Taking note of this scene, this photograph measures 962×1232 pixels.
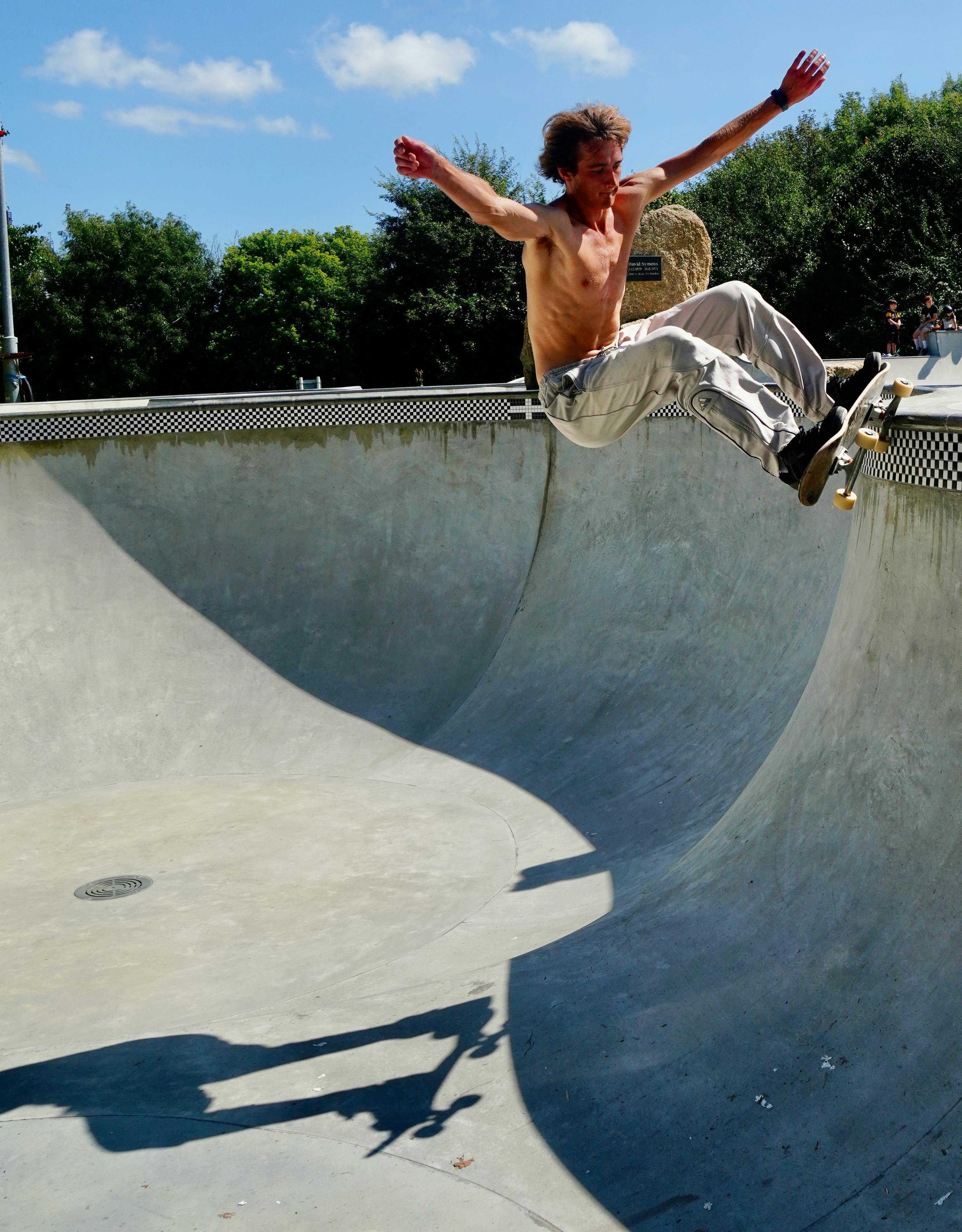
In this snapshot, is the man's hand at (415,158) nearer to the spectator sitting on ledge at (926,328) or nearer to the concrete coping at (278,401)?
the concrete coping at (278,401)

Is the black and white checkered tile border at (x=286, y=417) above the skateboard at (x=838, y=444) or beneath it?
above

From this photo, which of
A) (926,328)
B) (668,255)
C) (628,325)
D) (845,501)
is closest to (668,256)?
(668,255)

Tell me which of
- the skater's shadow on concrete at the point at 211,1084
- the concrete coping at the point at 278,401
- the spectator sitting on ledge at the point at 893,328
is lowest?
the skater's shadow on concrete at the point at 211,1084

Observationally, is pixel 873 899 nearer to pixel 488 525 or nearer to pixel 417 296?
pixel 488 525

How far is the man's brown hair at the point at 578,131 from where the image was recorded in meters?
4.46

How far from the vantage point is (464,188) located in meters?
3.97

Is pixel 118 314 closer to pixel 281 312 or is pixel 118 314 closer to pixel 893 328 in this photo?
pixel 281 312

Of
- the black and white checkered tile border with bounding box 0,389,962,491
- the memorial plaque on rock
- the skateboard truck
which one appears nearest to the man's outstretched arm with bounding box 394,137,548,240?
the skateboard truck

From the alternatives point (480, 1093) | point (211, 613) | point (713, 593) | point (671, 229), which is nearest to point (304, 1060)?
point (480, 1093)

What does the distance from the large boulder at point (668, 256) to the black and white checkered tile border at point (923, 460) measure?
33.2 feet

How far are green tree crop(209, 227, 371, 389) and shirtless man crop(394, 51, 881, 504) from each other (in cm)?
3242

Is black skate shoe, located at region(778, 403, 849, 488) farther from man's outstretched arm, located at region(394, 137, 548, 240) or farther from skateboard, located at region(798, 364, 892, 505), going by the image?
man's outstretched arm, located at region(394, 137, 548, 240)

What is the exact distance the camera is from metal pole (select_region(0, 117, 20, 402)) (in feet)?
59.9

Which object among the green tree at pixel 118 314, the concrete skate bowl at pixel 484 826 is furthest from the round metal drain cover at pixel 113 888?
the green tree at pixel 118 314
